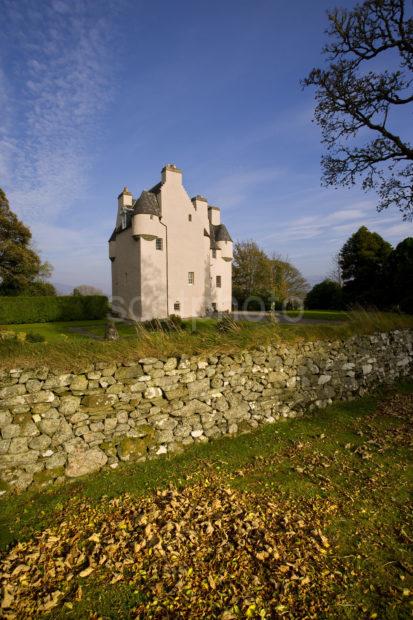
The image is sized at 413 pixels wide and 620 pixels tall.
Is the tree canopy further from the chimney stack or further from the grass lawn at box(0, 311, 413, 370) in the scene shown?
the grass lawn at box(0, 311, 413, 370)

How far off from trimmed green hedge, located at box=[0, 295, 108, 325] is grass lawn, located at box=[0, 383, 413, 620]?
26385 mm

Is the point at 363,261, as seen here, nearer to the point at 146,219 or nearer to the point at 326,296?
the point at 326,296

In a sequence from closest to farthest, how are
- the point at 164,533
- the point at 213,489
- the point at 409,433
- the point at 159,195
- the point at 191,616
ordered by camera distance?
the point at 191,616 < the point at 164,533 < the point at 213,489 < the point at 409,433 < the point at 159,195

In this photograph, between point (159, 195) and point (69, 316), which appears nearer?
point (159, 195)

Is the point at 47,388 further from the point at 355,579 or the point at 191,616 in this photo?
the point at 355,579

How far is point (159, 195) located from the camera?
26375 mm

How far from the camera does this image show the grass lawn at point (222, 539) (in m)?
3.18

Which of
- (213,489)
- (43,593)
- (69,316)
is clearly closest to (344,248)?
(69,316)

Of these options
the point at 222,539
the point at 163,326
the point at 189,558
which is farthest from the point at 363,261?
the point at 189,558

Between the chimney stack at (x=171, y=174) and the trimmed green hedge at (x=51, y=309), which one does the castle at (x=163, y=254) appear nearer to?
the chimney stack at (x=171, y=174)

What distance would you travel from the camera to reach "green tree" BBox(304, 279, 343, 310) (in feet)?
121

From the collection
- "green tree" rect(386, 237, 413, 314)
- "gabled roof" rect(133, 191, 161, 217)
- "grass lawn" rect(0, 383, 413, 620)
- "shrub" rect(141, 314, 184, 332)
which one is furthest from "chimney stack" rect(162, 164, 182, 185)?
"grass lawn" rect(0, 383, 413, 620)

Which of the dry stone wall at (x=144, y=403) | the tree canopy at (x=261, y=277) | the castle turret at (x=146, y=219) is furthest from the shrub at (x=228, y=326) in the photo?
the tree canopy at (x=261, y=277)

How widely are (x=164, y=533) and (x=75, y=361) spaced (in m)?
3.14
